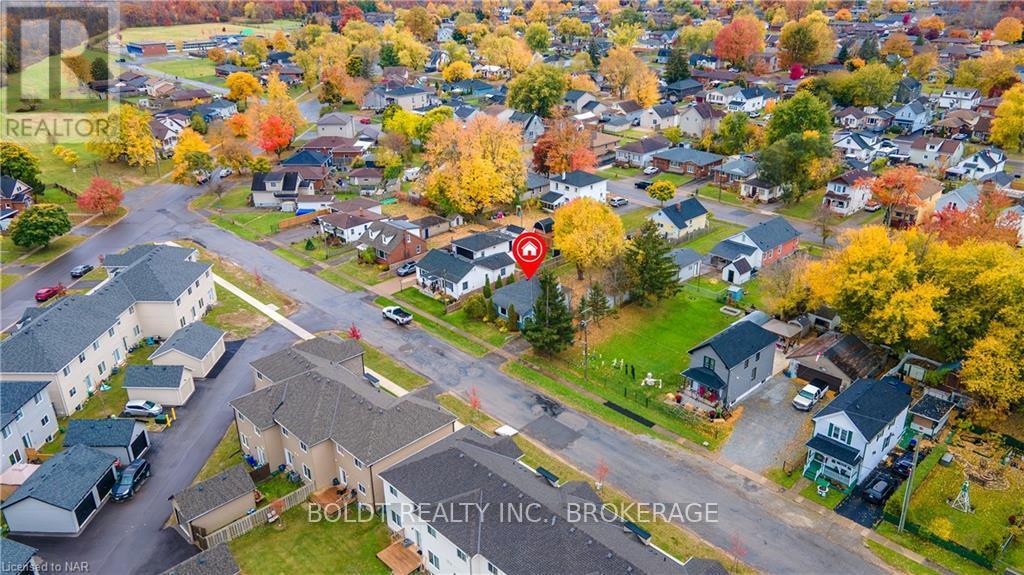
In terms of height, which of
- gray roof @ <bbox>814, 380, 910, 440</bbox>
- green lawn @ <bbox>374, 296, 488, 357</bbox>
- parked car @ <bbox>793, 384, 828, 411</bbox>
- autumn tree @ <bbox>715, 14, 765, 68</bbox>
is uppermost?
autumn tree @ <bbox>715, 14, 765, 68</bbox>

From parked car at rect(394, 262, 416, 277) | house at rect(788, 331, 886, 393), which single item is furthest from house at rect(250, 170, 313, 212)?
house at rect(788, 331, 886, 393)

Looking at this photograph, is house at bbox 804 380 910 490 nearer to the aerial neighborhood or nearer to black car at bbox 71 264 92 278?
the aerial neighborhood

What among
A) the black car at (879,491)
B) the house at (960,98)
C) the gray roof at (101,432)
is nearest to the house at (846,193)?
the black car at (879,491)

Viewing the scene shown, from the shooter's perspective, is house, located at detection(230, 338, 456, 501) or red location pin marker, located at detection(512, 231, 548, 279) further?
red location pin marker, located at detection(512, 231, 548, 279)

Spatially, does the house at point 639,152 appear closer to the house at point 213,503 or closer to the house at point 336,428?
the house at point 336,428

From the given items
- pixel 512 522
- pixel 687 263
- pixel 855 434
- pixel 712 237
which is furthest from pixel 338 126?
pixel 855 434

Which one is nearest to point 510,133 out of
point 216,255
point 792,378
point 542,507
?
point 216,255

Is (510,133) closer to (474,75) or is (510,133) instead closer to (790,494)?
(790,494)
